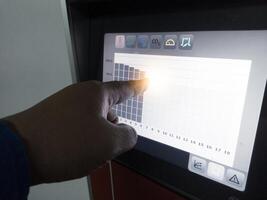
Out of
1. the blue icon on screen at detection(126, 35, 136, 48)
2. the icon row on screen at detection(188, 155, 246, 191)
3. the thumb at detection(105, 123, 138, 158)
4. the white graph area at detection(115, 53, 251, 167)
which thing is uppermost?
the blue icon on screen at detection(126, 35, 136, 48)

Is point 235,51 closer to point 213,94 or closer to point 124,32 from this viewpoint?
point 213,94

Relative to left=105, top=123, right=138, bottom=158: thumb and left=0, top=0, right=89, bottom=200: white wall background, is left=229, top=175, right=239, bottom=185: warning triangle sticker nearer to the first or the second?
left=105, top=123, right=138, bottom=158: thumb

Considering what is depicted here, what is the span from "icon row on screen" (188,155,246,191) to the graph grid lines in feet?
0.50

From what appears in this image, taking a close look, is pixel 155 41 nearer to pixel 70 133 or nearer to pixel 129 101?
pixel 129 101

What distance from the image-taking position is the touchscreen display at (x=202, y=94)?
1.58ft

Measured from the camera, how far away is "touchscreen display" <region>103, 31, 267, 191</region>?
482mm

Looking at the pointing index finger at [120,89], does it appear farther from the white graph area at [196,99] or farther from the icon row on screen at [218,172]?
the icon row on screen at [218,172]

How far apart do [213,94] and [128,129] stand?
161 millimetres

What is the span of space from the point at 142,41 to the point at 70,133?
247mm

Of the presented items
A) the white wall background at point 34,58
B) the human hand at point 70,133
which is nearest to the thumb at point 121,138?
the human hand at point 70,133

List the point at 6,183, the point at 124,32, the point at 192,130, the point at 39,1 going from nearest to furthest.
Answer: the point at 6,183, the point at 192,130, the point at 124,32, the point at 39,1

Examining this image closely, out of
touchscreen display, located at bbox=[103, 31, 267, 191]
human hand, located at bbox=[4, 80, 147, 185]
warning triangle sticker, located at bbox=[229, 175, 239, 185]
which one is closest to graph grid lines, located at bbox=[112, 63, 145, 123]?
touchscreen display, located at bbox=[103, 31, 267, 191]

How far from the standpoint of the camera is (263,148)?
47 centimetres

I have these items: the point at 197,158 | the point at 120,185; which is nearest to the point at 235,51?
the point at 197,158
